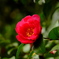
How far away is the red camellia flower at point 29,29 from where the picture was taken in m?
1.03

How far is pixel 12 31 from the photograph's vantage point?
2.67 meters

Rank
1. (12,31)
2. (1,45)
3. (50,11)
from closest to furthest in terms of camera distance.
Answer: (50,11) → (1,45) → (12,31)

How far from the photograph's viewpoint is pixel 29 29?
3.50ft

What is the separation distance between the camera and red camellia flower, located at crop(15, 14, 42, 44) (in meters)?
1.03

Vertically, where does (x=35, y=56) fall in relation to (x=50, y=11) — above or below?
below

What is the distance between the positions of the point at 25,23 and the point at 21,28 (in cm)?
Result: 3

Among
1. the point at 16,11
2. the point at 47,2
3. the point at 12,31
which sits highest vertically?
the point at 47,2

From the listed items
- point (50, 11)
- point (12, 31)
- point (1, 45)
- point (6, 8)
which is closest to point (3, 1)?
point (6, 8)

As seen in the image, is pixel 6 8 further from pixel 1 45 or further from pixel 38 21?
pixel 38 21

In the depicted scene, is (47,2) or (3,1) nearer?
(47,2)

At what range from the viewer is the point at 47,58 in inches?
43.0

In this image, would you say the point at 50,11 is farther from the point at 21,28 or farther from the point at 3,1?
the point at 3,1

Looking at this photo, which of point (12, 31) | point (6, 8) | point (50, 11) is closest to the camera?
point (50, 11)

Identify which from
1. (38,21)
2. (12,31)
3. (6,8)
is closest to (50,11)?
(38,21)
